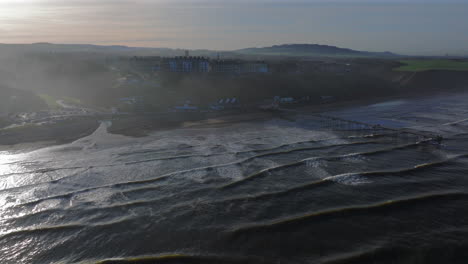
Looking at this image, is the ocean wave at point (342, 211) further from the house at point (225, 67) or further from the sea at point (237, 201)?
the house at point (225, 67)

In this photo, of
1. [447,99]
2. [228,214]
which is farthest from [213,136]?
[447,99]

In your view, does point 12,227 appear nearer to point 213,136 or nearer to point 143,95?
point 213,136

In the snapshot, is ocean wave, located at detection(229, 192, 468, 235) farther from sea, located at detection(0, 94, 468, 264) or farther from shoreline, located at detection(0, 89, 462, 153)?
shoreline, located at detection(0, 89, 462, 153)

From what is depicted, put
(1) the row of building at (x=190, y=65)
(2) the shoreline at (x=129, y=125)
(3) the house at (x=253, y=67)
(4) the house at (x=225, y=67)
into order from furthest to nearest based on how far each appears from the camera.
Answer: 1. (3) the house at (x=253, y=67)
2. (4) the house at (x=225, y=67)
3. (1) the row of building at (x=190, y=65)
4. (2) the shoreline at (x=129, y=125)

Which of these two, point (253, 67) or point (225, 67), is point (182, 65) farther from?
point (253, 67)

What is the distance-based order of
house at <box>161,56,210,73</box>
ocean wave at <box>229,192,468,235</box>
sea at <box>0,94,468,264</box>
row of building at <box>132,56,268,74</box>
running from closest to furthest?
sea at <box>0,94,468,264</box> → ocean wave at <box>229,192,468,235</box> → house at <box>161,56,210,73</box> → row of building at <box>132,56,268,74</box>

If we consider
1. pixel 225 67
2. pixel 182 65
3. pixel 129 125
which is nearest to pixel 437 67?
pixel 225 67

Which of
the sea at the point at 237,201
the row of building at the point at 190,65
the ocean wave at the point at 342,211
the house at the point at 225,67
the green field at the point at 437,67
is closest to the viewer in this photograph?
the sea at the point at 237,201

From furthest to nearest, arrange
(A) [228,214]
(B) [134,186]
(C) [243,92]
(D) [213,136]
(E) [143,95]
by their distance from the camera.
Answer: (C) [243,92], (E) [143,95], (D) [213,136], (B) [134,186], (A) [228,214]

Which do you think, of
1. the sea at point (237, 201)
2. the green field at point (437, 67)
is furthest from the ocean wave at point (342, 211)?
the green field at point (437, 67)

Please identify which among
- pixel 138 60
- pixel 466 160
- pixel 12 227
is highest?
pixel 138 60

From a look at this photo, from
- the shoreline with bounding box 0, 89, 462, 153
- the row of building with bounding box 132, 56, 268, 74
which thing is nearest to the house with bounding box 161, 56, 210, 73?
the row of building with bounding box 132, 56, 268, 74
